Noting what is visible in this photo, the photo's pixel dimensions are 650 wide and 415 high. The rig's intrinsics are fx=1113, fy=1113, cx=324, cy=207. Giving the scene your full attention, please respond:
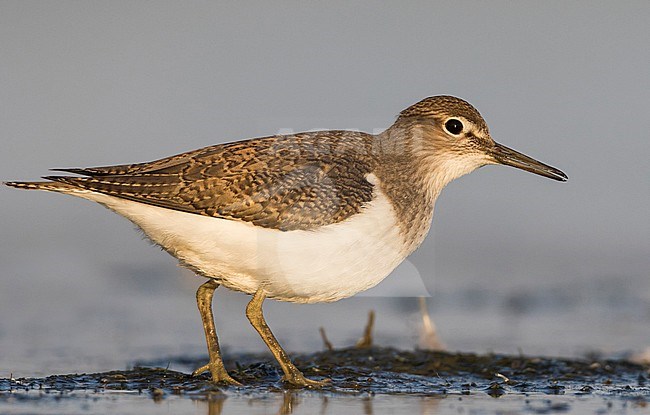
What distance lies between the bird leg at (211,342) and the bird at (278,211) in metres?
0.01

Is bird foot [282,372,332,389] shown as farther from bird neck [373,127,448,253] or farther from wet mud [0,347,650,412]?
bird neck [373,127,448,253]

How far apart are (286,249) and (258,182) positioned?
0.59 m

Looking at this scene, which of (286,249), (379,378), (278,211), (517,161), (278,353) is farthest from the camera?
(517,161)

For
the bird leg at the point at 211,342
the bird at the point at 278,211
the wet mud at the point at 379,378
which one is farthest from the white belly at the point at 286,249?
the wet mud at the point at 379,378

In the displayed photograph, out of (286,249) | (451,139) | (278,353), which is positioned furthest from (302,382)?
(451,139)

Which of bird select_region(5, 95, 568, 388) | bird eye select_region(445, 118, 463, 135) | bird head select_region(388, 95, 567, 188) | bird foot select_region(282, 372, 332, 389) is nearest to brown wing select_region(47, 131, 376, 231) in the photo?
bird select_region(5, 95, 568, 388)

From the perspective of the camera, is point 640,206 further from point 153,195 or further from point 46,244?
point 153,195

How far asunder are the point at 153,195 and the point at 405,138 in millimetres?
2244

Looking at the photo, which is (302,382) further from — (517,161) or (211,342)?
(517,161)

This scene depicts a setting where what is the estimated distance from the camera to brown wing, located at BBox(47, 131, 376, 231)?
8.48 meters

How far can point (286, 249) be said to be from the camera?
8.36m

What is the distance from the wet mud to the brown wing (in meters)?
1.35

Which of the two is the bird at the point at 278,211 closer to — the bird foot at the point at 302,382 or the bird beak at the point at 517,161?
the bird foot at the point at 302,382

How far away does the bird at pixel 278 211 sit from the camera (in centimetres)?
841
